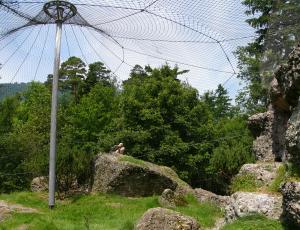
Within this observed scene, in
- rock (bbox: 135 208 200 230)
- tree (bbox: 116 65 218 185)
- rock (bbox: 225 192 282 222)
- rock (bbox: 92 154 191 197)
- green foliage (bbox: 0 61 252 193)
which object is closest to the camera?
rock (bbox: 225 192 282 222)

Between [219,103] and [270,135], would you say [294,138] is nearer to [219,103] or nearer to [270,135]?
[270,135]

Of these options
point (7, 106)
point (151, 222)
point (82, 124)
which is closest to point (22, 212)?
point (151, 222)

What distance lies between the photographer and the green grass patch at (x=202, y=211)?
13.2m

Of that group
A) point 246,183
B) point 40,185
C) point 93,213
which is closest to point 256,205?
point 246,183

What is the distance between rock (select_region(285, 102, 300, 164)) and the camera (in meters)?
8.46

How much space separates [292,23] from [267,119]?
14.6ft

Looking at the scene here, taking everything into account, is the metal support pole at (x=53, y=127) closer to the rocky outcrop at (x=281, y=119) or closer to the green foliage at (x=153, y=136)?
the green foliage at (x=153, y=136)

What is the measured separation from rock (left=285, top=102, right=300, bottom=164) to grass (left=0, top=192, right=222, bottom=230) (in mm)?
4325

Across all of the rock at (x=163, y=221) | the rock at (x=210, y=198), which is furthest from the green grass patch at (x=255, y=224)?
the rock at (x=210, y=198)

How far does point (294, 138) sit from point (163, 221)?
3.43 meters

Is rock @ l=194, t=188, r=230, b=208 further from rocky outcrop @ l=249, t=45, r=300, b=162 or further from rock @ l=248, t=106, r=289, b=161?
rock @ l=248, t=106, r=289, b=161

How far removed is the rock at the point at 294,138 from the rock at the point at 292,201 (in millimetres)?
883

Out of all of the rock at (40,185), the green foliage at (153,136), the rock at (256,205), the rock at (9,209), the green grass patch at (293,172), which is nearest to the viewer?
the rock at (256,205)

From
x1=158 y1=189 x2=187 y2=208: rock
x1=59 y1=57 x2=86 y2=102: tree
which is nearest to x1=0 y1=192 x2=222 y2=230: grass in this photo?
x1=158 y1=189 x2=187 y2=208: rock
